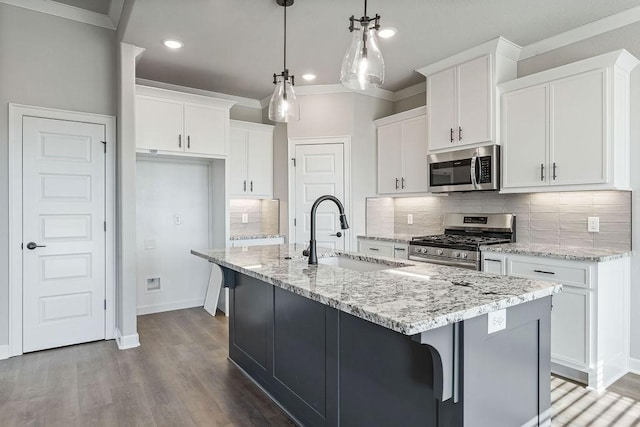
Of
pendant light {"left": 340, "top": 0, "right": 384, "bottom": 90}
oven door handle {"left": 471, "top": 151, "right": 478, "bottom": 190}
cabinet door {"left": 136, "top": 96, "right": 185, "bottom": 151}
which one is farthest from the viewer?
cabinet door {"left": 136, "top": 96, "right": 185, "bottom": 151}

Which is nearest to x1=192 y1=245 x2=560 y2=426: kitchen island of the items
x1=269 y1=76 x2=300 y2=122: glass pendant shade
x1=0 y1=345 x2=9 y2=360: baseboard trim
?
x1=269 y1=76 x2=300 y2=122: glass pendant shade

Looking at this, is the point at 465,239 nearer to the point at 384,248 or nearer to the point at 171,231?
the point at 384,248

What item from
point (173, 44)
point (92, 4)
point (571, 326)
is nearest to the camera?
point (571, 326)

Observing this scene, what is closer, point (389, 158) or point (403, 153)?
point (403, 153)

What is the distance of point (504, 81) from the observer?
3.49 meters

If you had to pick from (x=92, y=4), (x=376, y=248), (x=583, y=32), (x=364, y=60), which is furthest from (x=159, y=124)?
(x=583, y=32)

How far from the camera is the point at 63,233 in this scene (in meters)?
3.45

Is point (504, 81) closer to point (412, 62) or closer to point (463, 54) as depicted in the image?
point (463, 54)

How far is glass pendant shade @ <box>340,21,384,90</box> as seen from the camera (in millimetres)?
1951

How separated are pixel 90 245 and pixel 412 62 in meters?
3.54

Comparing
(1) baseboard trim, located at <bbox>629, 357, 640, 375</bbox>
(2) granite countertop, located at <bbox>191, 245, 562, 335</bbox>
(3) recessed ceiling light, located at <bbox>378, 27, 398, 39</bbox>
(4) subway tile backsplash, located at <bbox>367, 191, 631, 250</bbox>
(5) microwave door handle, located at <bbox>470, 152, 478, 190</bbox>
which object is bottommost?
(1) baseboard trim, located at <bbox>629, 357, 640, 375</bbox>

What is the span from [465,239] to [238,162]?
9.22 ft

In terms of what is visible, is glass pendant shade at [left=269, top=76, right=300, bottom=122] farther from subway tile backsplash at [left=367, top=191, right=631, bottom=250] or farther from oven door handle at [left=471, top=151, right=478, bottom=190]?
subway tile backsplash at [left=367, top=191, right=631, bottom=250]

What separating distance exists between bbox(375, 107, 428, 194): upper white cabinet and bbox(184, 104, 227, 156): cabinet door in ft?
6.19
